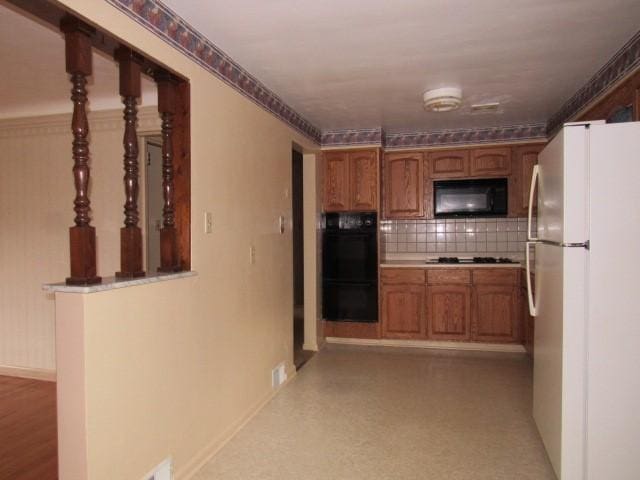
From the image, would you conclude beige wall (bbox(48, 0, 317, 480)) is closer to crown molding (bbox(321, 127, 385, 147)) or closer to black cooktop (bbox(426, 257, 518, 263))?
crown molding (bbox(321, 127, 385, 147))

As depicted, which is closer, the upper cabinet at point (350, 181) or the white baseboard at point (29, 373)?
the white baseboard at point (29, 373)

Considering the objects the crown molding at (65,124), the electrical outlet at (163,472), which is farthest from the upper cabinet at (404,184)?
the electrical outlet at (163,472)

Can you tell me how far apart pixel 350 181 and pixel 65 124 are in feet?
8.68

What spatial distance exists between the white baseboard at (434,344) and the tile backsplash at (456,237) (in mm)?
1003

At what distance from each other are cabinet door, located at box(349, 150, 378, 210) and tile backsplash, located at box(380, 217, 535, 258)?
33 centimetres

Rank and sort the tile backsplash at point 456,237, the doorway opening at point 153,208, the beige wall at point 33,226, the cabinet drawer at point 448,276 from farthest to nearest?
1. the tile backsplash at point 456,237
2. the cabinet drawer at point 448,276
3. the doorway opening at point 153,208
4. the beige wall at point 33,226

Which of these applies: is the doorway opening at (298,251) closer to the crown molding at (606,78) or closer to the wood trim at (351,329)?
the wood trim at (351,329)

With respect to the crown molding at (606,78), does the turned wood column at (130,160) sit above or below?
below

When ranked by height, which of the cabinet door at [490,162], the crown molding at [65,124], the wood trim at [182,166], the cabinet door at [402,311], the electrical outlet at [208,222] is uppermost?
the crown molding at [65,124]

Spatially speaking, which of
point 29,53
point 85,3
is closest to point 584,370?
point 85,3

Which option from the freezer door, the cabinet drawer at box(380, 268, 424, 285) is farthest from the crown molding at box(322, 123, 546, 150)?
the freezer door

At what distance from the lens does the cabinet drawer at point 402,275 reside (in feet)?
14.5

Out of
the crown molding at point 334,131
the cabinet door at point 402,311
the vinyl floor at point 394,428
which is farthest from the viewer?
the cabinet door at point 402,311

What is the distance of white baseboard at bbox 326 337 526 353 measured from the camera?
4309mm
